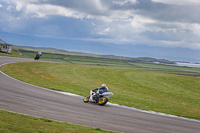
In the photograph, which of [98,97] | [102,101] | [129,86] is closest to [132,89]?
[129,86]

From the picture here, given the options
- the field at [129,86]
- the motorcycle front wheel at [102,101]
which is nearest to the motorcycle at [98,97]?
the motorcycle front wheel at [102,101]

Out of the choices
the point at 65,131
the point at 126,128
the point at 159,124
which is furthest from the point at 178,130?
the point at 65,131

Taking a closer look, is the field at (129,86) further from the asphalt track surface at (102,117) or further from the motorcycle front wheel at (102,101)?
the asphalt track surface at (102,117)

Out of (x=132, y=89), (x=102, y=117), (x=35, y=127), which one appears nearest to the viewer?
(x=35, y=127)

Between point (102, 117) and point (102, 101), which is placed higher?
point (102, 101)

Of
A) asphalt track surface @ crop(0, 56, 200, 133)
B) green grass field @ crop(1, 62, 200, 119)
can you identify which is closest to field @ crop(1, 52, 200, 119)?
green grass field @ crop(1, 62, 200, 119)

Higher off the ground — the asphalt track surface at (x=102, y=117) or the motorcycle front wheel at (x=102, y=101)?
the motorcycle front wheel at (x=102, y=101)

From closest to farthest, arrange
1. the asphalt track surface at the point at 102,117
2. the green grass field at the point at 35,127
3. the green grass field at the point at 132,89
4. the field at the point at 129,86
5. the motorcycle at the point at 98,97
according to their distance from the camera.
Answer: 1. the green grass field at the point at 35,127
2. the asphalt track surface at the point at 102,117
3. the motorcycle at the point at 98,97
4. the green grass field at the point at 132,89
5. the field at the point at 129,86

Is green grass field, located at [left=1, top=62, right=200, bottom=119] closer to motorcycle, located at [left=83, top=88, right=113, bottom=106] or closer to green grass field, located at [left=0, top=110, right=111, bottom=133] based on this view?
motorcycle, located at [left=83, top=88, right=113, bottom=106]

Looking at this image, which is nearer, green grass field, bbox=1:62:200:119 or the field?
green grass field, bbox=1:62:200:119

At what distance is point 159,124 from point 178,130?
4.25ft

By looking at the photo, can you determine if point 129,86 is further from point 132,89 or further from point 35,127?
point 35,127

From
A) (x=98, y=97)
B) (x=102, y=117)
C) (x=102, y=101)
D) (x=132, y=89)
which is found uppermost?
(x=98, y=97)

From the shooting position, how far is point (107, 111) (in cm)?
1731
